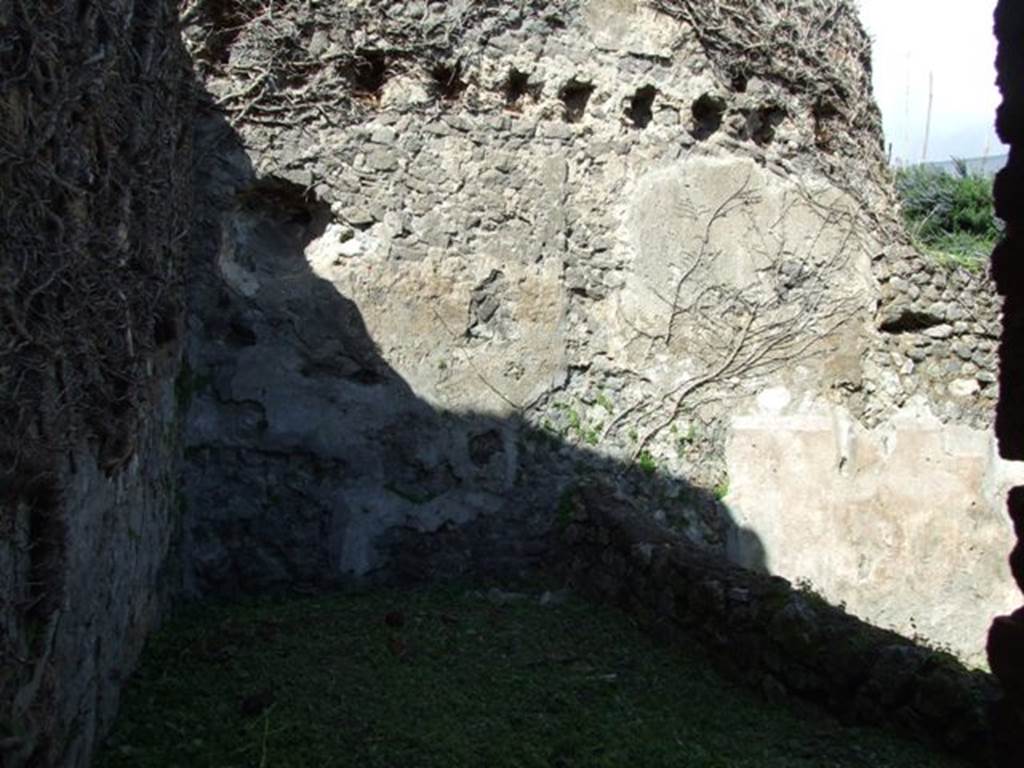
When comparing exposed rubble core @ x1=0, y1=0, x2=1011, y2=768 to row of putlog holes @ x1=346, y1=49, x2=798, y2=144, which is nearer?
exposed rubble core @ x1=0, y1=0, x2=1011, y2=768

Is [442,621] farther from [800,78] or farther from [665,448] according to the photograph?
[800,78]

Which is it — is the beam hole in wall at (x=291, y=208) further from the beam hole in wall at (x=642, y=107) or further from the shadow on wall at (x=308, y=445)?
the beam hole in wall at (x=642, y=107)

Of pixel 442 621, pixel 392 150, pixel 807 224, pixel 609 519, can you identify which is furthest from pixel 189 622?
pixel 807 224

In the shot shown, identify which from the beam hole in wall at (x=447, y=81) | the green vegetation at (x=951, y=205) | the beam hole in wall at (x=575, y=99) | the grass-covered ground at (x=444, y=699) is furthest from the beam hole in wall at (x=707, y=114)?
the green vegetation at (x=951, y=205)

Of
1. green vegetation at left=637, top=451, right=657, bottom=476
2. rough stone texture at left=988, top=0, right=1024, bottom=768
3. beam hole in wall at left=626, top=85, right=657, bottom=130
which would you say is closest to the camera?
rough stone texture at left=988, top=0, right=1024, bottom=768

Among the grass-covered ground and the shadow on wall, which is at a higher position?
the shadow on wall

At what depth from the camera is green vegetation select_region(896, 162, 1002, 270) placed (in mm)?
10328

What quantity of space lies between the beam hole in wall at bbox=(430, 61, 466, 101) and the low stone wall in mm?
2101

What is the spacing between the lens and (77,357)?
258 cm

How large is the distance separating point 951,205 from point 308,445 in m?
8.65

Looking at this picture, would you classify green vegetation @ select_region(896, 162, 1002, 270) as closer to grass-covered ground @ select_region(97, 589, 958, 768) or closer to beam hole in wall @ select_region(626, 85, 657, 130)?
beam hole in wall @ select_region(626, 85, 657, 130)

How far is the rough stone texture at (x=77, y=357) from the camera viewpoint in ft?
7.04

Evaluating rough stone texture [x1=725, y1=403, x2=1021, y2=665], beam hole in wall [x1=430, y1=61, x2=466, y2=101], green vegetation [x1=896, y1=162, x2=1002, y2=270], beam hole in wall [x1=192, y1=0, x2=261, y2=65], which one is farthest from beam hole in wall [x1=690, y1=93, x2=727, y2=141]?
green vegetation [x1=896, y1=162, x2=1002, y2=270]

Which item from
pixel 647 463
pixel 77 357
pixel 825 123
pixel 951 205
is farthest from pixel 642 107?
pixel 951 205
